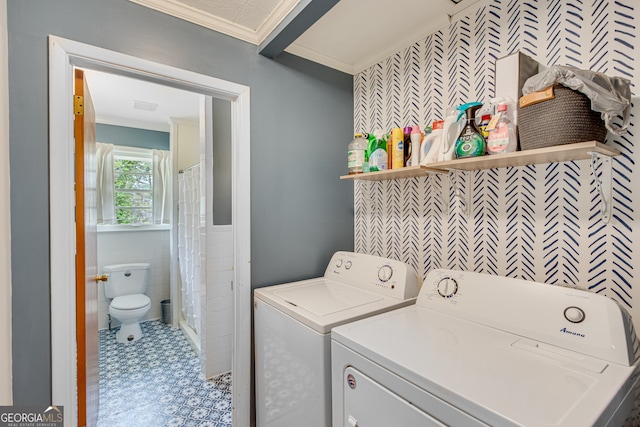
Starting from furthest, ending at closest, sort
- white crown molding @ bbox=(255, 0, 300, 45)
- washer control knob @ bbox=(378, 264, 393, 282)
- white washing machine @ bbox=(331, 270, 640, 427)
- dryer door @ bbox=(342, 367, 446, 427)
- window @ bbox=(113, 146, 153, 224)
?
window @ bbox=(113, 146, 153, 224) < washer control knob @ bbox=(378, 264, 393, 282) < white crown molding @ bbox=(255, 0, 300, 45) < dryer door @ bbox=(342, 367, 446, 427) < white washing machine @ bbox=(331, 270, 640, 427)

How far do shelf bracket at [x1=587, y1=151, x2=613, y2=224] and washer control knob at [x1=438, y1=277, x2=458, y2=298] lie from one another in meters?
0.55

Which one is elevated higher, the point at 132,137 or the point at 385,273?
the point at 132,137

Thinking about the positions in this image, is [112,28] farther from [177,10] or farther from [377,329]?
[377,329]

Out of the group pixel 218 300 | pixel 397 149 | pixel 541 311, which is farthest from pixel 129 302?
pixel 541 311

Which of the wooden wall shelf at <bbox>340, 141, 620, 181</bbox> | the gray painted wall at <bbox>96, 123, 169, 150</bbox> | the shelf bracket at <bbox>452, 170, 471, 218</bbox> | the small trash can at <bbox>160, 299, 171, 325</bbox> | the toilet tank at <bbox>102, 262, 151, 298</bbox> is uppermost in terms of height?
the gray painted wall at <bbox>96, 123, 169, 150</bbox>

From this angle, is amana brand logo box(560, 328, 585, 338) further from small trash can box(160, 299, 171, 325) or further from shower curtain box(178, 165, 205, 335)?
small trash can box(160, 299, 171, 325)

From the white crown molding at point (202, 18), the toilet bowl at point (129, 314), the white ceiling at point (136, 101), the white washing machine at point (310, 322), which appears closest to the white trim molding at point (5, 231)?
the white crown molding at point (202, 18)

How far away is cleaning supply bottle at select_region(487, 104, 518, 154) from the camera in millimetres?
1081

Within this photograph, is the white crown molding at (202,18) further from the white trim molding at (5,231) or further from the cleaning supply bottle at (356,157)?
the cleaning supply bottle at (356,157)

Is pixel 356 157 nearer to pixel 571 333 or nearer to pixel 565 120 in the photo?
pixel 565 120

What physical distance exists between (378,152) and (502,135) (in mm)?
610

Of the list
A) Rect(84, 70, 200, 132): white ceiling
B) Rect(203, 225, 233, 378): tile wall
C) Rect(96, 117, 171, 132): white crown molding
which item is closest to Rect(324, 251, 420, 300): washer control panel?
Rect(203, 225, 233, 378): tile wall

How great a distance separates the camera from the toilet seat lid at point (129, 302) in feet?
9.75

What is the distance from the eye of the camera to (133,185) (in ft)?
12.2
